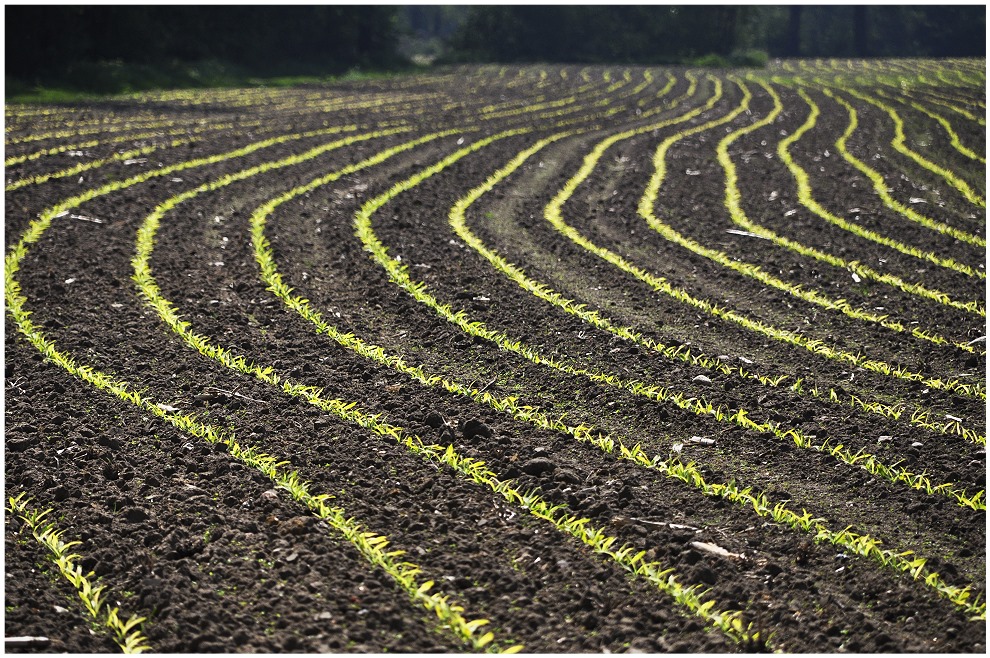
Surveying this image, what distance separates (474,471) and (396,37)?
142 feet

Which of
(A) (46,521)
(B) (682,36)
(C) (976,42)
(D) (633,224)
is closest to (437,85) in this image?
(D) (633,224)

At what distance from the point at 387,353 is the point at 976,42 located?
2650 inches

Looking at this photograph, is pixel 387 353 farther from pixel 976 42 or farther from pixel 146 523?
pixel 976 42

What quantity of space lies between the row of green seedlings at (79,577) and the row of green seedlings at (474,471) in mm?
1643

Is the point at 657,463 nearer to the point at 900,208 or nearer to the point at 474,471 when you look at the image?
the point at 474,471

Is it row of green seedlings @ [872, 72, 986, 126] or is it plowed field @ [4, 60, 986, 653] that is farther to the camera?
row of green seedlings @ [872, 72, 986, 126]

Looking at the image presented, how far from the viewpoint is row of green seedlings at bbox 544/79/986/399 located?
5.88m

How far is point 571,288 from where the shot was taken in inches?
302

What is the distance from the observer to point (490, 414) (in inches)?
210

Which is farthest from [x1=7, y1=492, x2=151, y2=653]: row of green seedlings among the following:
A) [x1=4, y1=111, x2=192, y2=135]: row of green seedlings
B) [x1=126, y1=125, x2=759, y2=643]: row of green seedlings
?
[x1=4, y1=111, x2=192, y2=135]: row of green seedlings

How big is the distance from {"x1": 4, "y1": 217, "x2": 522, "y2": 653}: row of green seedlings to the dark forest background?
62.4 feet

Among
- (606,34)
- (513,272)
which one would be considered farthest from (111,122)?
(606,34)

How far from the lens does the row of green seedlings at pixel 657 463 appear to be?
3.92 m

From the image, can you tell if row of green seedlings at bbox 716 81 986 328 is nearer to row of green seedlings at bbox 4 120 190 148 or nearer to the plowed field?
the plowed field
